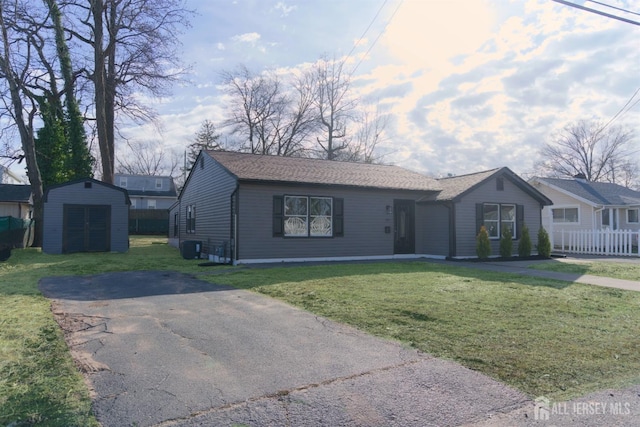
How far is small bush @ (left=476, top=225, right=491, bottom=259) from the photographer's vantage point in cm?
1498

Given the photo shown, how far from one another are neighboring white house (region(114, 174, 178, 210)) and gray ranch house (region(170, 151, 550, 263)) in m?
28.3

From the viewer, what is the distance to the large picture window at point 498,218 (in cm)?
1652

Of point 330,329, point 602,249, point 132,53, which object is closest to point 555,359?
point 330,329

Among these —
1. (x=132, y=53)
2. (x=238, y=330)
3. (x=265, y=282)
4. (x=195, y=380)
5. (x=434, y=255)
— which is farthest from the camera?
(x=132, y=53)

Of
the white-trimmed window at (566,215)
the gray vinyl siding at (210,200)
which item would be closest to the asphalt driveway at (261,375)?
the gray vinyl siding at (210,200)

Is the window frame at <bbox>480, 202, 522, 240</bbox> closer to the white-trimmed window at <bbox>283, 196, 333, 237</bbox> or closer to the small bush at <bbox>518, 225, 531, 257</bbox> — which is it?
the small bush at <bbox>518, 225, 531, 257</bbox>

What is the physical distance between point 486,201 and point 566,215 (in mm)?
10726

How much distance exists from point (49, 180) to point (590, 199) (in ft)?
101

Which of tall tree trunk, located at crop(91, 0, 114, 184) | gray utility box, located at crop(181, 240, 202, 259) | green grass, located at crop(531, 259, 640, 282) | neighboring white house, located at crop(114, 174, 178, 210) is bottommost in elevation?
green grass, located at crop(531, 259, 640, 282)

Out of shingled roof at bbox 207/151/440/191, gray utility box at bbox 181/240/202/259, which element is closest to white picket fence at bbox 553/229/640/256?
shingled roof at bbox 207/151/440/191

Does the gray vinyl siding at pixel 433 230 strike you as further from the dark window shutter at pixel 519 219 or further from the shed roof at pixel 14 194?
the shed roof at pixel 14 194

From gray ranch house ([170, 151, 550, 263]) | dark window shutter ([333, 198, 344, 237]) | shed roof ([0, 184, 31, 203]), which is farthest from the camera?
shed roof ([0, 184, 31, 203])

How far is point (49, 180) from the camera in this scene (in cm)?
2506

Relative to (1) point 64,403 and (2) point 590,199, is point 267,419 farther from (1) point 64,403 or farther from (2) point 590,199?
(2) point 590,199
